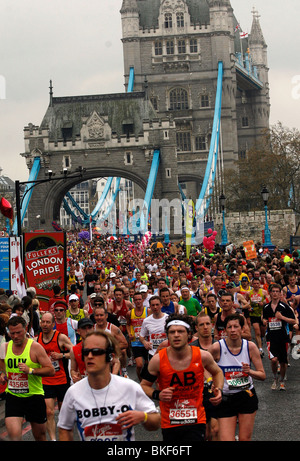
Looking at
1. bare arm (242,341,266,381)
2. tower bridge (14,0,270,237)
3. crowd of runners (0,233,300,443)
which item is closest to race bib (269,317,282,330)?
crowd of runners (0,233,300,443)

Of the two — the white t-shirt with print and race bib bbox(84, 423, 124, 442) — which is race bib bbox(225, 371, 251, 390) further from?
race bib bbox(84, 423, 124, 442)

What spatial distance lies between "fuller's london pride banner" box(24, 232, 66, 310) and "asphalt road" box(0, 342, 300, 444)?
18.1ft

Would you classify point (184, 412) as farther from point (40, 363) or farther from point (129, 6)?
point (129, 6)

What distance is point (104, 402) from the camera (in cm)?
529

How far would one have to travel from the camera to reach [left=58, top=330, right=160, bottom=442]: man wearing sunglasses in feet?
17.2

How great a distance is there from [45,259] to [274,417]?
336 inches

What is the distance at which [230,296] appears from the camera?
1005 cm

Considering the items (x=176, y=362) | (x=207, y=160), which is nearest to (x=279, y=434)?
(x=176, y=362)

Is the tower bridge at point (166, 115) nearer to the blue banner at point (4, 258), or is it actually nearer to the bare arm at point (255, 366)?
the blue banner at point (4, 258)

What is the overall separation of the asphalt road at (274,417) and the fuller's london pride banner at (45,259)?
5.52 meters

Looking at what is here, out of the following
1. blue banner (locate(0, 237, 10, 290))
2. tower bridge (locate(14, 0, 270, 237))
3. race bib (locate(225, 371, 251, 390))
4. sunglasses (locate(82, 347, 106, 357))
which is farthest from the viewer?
tower bridge (locate(14, 0, 270, 237))

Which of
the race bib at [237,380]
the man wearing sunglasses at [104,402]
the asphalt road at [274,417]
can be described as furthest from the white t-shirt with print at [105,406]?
the race bib at [237,380]

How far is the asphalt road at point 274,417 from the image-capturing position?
29.7 feet
